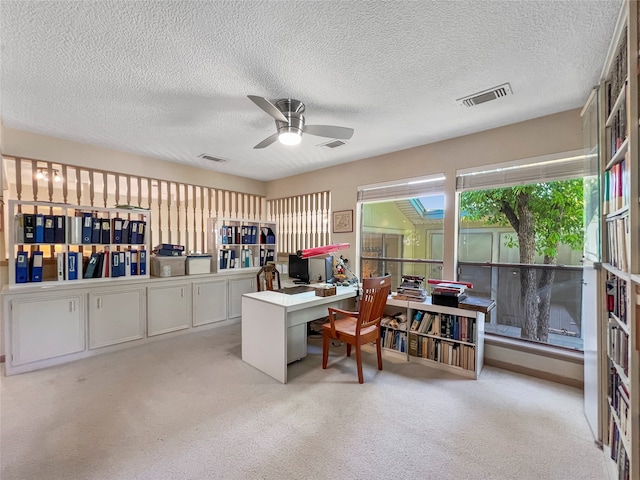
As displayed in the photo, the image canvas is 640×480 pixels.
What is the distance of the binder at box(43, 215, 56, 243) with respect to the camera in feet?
10.0

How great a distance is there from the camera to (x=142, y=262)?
3.71 metres

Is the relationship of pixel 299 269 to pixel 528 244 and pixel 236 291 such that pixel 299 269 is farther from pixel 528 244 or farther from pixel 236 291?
pixel 528 244

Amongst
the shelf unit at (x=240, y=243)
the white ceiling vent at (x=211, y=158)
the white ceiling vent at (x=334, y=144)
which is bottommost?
the shelf unit at (x=240, y=243)

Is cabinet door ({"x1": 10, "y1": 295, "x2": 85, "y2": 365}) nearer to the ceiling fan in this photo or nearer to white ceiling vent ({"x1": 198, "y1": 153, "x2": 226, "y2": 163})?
white ceiling vent ({"x1": 198, "y1": 153, "x2": 226, "y2": 163})

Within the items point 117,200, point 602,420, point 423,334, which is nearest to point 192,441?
point 423,334

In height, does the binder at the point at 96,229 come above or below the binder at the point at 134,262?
above

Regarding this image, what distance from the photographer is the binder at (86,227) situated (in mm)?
3277

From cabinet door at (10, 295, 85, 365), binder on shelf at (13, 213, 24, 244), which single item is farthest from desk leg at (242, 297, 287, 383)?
binder on shelf at (13, 213, 24, 244)

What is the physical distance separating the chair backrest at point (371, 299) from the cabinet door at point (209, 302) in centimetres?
260

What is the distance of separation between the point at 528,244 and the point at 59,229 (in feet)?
17.1

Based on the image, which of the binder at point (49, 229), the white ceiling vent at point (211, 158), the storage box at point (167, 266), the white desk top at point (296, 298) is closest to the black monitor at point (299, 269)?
the white desk top at point (296, 298)

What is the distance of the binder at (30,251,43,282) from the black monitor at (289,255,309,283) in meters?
2.88

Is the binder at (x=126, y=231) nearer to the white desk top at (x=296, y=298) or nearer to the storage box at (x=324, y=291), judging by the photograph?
the white desk top at (x=296, y=298)

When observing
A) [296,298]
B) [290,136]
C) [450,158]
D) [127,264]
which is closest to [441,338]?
[296,298]
